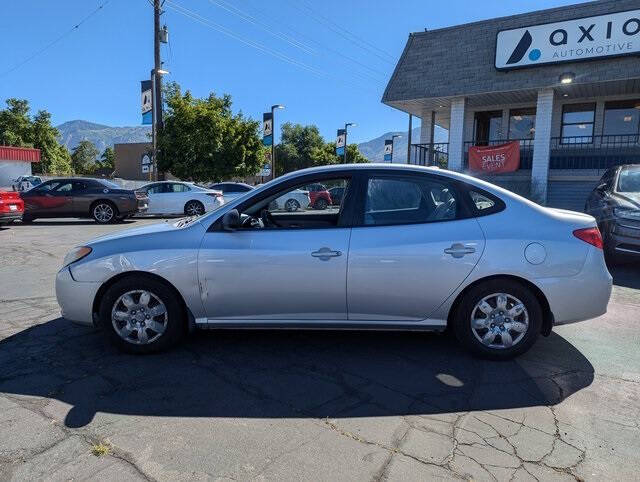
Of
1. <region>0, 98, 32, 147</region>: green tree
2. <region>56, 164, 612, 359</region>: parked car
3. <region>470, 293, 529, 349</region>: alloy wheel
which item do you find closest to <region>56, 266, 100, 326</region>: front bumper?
<region>56, 164, 612, 359</region>: parked car

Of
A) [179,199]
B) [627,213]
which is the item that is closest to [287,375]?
[627,213]

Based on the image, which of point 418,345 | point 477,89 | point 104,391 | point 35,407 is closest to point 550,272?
point 418,345

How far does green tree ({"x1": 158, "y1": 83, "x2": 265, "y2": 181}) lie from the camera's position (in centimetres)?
2534

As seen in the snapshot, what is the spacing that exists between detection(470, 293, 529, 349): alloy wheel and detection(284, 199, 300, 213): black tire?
6.16ft

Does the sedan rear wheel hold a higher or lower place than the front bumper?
higher

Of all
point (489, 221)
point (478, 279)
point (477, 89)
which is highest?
point (477, 89)

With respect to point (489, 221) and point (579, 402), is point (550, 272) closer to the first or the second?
point (489, 221)

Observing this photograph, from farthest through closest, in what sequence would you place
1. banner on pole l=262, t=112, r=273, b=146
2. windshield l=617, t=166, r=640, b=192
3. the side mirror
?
banner on pole l=262, t=112, r=273, b=146 < windshield l=617, t=166, r=640, b=192 < the side mirror

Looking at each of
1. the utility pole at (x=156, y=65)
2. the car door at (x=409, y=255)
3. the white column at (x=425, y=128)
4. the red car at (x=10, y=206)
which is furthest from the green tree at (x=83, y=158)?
the car door at (x=409, y=255)

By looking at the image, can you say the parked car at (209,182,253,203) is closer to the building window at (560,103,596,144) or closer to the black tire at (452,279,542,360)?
the building window at (560,103,596,144)

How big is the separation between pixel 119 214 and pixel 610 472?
1502cm

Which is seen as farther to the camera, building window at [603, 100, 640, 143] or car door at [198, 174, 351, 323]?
building window at [603, 100, 640, 143]

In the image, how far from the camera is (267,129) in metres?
29.6

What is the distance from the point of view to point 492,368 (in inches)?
152
